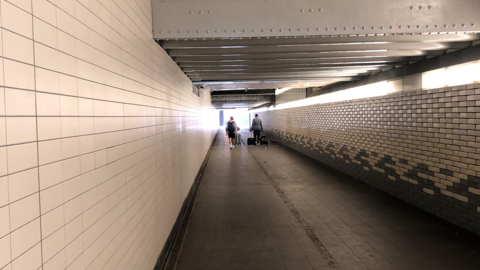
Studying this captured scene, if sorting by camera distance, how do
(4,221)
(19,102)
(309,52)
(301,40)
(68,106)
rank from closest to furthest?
(4,221), (19,102), (68,106), (301,40), (309,52)

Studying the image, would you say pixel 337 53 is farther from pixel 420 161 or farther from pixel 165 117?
pixel 165 117

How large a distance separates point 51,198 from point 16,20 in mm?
798

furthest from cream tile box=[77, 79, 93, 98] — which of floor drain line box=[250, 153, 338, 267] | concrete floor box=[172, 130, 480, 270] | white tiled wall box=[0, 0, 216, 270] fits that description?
floor drain line box=[250, 153, 338, 267]

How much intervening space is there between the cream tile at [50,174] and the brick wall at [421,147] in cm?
492

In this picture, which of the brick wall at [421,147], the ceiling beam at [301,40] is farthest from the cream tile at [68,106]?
Result: the brick wall at [421,147]

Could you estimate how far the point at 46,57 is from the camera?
1.42 m

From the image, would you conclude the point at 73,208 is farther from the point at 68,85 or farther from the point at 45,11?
the point at 45,11

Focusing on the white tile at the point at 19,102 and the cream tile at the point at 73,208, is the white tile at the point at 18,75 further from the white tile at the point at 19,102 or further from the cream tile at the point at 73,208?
the cream tile at the point at 73,208

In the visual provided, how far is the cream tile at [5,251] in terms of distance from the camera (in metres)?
1.11

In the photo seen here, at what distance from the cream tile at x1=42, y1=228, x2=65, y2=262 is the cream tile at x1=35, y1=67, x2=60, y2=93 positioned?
0.69 meters

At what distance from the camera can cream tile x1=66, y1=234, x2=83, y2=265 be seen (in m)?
1.56

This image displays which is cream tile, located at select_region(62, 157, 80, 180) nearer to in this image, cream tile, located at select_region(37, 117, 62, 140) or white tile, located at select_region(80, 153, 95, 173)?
white tile, located at select_region(80, 153, 95, 173)

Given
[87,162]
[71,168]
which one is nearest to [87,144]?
[87,162]

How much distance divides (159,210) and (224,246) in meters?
1.09
